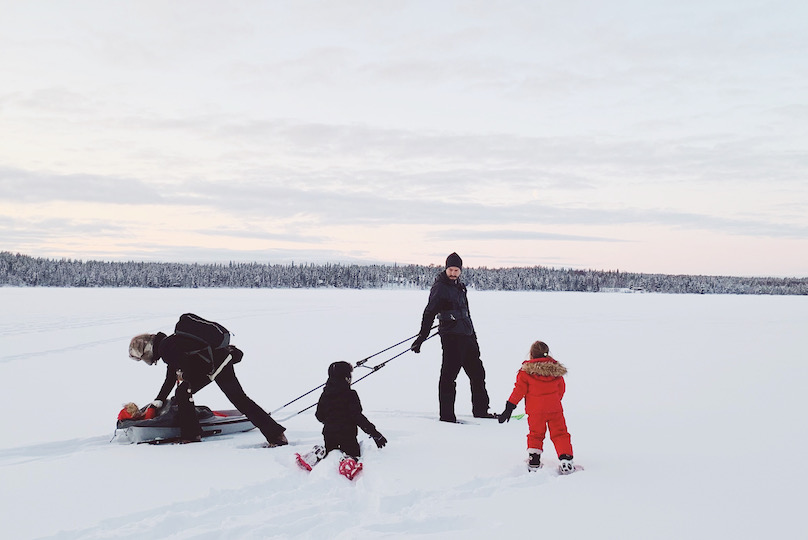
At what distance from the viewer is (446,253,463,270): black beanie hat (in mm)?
7066

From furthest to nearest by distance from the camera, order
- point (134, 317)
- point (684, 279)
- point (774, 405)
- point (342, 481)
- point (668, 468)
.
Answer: point (684, 279) < point (134, 317) < point (774, 405) < point (668, 468) < point (342, 481)

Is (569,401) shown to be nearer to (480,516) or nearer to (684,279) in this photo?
(480,516)

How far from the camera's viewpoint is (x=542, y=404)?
513 centimetres

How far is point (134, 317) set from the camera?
24.4 metres

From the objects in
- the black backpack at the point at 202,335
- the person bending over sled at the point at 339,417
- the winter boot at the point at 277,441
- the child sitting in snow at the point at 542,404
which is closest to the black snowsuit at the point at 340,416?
the person bending over sled at the point at 339,417

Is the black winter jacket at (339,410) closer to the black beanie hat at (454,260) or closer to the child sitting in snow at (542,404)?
the child sitting in snow at (542,404)

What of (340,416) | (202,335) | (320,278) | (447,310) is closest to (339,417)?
(340,416)

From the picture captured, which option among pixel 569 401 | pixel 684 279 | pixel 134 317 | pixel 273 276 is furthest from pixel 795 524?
pixel 684 279

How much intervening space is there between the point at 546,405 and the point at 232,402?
2.97 m

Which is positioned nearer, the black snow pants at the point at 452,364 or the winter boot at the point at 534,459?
the winter boot at the point at 534,459

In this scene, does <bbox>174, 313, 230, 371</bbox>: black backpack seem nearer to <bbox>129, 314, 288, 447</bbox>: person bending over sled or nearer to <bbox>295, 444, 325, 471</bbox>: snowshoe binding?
<bbox>129, 314, 288, 447</bbox>: person bending over sled

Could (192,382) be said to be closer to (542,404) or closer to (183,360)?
(183,360)

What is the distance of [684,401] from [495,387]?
287cm

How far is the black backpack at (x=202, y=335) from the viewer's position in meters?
5.57
